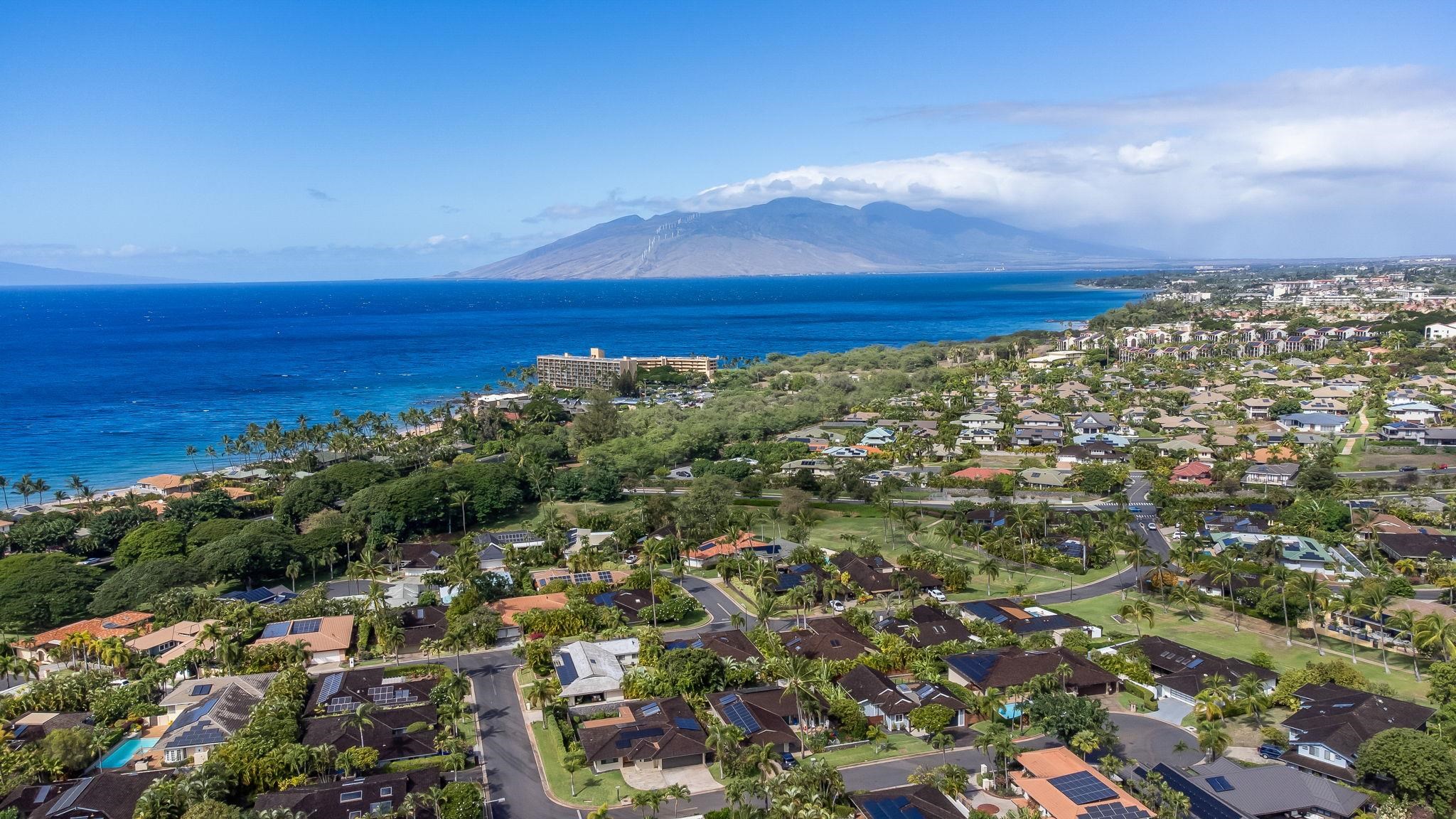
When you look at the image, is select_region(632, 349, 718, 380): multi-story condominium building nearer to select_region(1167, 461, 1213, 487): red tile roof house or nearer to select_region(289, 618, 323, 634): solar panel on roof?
select_region(1167, 461, 1213, 487): red tile roof house

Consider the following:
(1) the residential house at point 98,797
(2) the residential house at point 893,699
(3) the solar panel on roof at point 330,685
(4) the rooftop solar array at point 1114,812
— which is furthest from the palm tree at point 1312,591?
(1) the residential house at point 98,797

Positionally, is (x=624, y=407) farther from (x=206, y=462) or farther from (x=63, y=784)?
(x=63, y=784)

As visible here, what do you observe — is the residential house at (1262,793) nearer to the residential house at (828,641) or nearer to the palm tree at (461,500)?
the residential house at (828,641)

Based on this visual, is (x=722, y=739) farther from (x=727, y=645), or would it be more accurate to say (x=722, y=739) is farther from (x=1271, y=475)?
(x=1271, y=475)

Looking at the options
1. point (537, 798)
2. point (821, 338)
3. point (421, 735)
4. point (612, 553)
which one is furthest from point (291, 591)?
point (821, 338)

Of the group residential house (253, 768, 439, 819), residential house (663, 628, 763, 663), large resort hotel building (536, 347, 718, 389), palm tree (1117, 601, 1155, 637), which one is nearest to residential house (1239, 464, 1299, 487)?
palm tree (1117, 601, 1155, 637)

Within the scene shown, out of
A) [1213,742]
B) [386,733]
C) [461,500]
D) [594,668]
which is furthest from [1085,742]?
[461,500]

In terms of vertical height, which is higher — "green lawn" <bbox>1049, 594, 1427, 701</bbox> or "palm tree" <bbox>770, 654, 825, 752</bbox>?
"palm tree" <bbox>770, 654, 825, 752</bbox>
